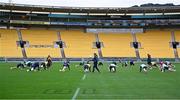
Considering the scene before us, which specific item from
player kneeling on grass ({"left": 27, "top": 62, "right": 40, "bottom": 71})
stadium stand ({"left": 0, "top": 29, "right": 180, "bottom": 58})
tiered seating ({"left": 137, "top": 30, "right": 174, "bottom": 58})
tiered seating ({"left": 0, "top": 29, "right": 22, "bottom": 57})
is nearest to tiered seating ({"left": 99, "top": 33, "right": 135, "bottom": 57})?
stadium stand ({"left": 0, "top": 29, "right": 180, "bottom": 58})

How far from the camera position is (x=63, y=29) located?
65.9 metres

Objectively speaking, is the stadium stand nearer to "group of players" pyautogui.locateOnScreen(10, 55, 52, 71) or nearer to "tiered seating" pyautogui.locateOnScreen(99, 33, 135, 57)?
"tiered seating" pyautogui.locateOnScreen(99, 33, 135, 57)

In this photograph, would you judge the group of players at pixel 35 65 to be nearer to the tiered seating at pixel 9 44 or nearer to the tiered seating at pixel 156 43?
the tiered seating at pixel 9 44

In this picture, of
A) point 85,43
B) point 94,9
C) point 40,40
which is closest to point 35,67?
point 40,40

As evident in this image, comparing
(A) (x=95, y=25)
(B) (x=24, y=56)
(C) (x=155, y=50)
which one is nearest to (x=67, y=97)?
(B) (x=24, y=56)

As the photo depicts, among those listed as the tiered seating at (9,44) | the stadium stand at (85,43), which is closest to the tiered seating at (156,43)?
the stadium stand at (85,43)

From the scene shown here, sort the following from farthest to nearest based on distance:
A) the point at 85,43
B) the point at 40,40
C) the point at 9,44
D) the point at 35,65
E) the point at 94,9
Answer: the point at 94,9
the point at 85,43
the point at 40,40
the point at 9,44
the point at 35,65

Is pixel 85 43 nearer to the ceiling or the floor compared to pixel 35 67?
nearer to the ceiling

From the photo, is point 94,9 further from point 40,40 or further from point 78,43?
point 40,40

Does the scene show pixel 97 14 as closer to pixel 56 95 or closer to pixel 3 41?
Result: pixel 3 41

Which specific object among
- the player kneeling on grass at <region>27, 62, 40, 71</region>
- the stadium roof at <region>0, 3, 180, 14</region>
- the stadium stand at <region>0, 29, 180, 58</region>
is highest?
the stadium roof at <region>0, 3, 180, 14</region>

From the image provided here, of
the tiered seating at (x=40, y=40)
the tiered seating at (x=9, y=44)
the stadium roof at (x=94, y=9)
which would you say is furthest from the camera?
the stadium roof at (x=94, y=9)

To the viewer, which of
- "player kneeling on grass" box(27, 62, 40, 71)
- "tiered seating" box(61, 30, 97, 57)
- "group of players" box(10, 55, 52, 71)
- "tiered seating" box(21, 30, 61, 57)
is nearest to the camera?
"player kneeling on grass" box(27, 62, 40, 71)

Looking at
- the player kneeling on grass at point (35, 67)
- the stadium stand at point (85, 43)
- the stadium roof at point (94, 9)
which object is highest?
the stadium roof at point (94, 9)
